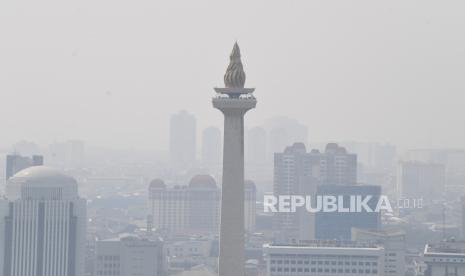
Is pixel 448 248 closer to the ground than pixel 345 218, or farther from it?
closer to the ground

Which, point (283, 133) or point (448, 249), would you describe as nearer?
point (448, 249)

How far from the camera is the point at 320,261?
132ft

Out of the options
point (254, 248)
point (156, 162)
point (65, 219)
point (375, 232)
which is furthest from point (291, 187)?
point (156, 162)

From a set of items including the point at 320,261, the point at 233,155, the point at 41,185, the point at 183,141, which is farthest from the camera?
the point at 183,141

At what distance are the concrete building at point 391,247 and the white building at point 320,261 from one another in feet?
16.0

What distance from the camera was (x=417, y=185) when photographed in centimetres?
8588

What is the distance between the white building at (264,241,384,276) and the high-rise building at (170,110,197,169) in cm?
7342

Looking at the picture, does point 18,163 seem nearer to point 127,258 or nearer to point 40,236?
point 127,258

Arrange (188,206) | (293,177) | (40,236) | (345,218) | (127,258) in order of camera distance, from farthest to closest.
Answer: (188,206), (293,177), (345,218), (127,258), (40,236)

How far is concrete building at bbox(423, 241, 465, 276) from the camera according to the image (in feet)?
143

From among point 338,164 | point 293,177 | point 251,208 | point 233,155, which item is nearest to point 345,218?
point 251,208

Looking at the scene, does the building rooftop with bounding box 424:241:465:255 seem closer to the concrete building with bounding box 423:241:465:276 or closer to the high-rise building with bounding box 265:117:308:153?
the concrete building with bounding box 423:241:465:276

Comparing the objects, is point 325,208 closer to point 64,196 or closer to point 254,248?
point 254,248

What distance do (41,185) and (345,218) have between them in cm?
1473
